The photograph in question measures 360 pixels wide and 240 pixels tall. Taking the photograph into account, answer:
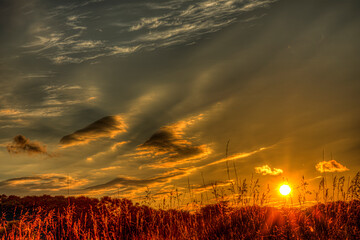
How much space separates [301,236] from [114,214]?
633cm

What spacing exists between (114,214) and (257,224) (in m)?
5.02

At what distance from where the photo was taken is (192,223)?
449 inches

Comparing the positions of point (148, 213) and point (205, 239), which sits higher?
point (148, 213)

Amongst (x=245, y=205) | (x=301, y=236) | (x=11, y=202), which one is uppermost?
(x=11, y=202)

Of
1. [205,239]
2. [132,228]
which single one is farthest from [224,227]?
[132,228]

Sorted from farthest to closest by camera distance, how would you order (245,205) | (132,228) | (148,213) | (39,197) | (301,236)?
(39,197), (148,213), (132,228), (245,205), (301,236)

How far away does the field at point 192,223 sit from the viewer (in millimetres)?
7820

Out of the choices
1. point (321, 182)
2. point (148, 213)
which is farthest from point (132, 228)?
point (321, 182)

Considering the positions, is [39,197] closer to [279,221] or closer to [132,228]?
[132,228]

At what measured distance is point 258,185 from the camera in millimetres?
10484

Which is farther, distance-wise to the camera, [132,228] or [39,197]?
[39,197]

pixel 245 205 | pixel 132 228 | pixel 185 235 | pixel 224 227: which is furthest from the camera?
pixel 132 228

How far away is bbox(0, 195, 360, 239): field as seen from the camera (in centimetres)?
782

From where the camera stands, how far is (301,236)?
7.36 m
